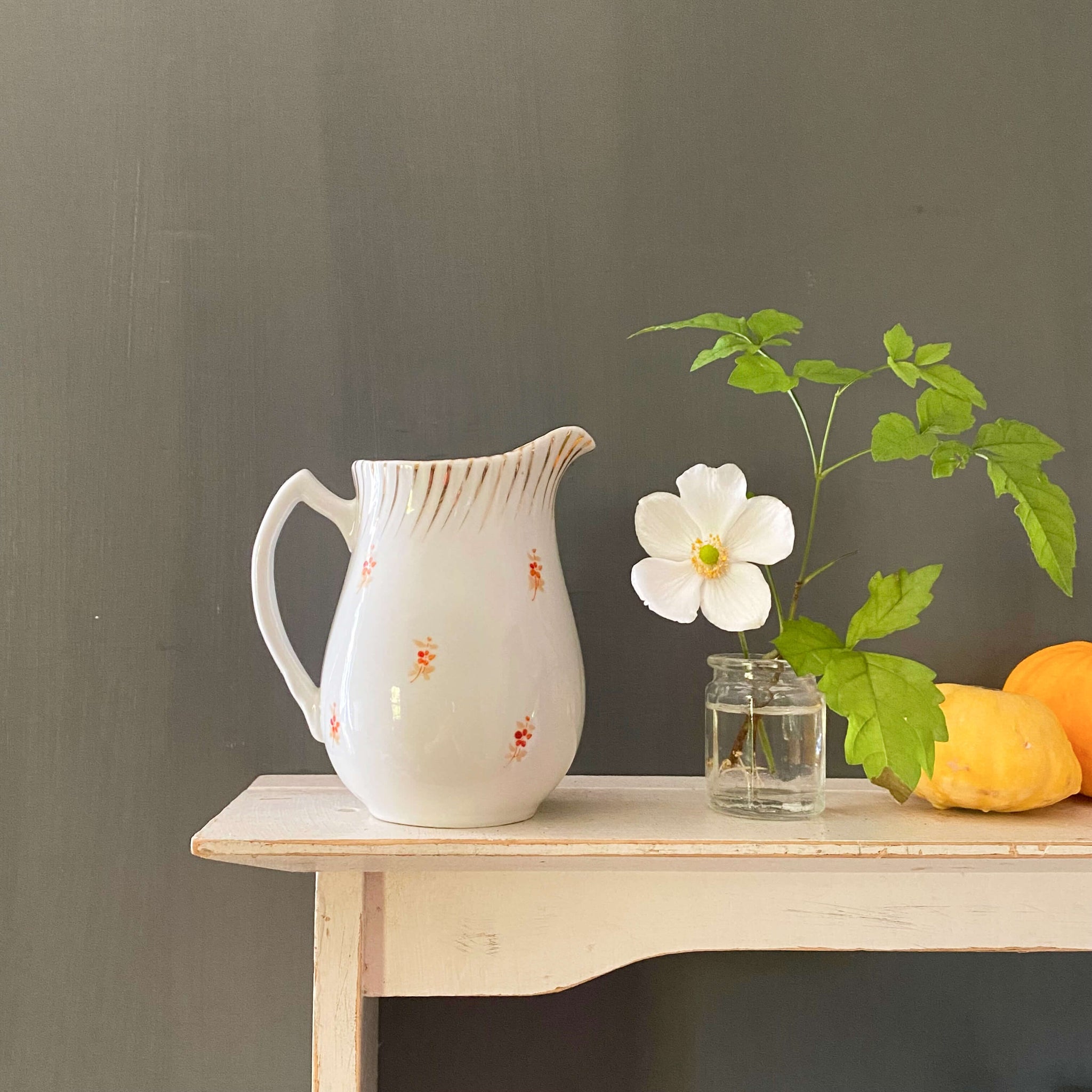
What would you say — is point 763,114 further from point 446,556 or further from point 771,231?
point 446,556

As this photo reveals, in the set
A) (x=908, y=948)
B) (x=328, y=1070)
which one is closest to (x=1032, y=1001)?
(x=908, y=948)

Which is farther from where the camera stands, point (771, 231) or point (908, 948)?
point (771, 231)

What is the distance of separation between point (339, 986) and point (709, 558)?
34cm

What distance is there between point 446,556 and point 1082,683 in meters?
0.44

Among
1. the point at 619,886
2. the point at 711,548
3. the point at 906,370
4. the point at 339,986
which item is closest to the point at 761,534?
the point at 711,548

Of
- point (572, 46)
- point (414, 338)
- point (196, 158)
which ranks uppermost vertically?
point (572, 46)

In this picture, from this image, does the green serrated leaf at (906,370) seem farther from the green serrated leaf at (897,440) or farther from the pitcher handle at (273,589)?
the pitcher handle at (273,589)

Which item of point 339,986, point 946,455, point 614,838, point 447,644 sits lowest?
point 339,986

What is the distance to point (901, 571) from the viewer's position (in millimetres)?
636

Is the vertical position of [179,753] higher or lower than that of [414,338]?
lower

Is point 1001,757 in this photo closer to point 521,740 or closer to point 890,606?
point 890,606

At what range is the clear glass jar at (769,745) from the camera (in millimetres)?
650

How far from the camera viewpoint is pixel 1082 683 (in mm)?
700

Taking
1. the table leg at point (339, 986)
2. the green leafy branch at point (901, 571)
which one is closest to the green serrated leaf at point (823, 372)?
the green leafy branch at point (901, 571)
